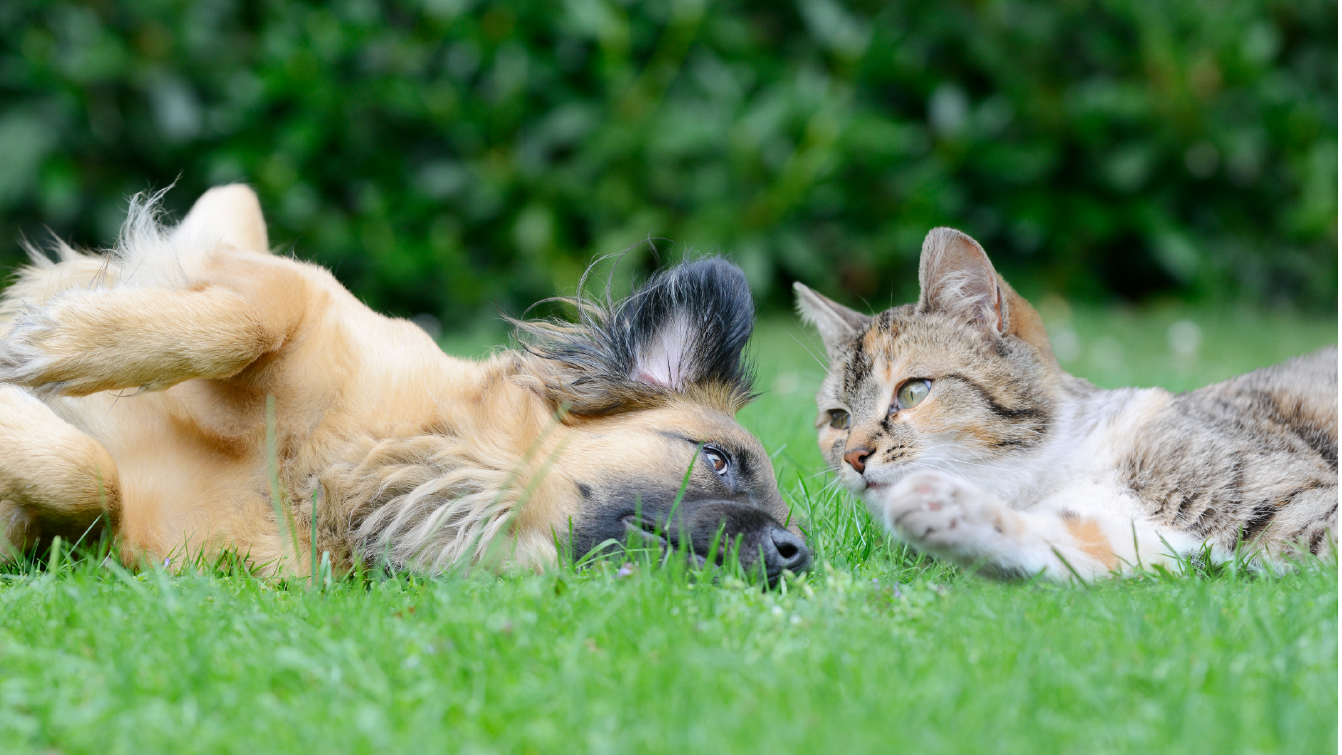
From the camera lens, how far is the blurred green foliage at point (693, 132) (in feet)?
25.7

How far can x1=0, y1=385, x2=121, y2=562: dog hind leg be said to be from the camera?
2639mm

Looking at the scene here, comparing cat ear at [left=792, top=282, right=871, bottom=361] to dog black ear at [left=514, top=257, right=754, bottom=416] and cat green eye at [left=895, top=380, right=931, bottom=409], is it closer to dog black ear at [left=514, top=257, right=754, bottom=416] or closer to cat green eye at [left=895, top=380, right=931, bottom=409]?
cat green eye at [left=895, top=380, right=931, bottom=409]

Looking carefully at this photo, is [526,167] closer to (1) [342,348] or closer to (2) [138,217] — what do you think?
(2) [138,217]

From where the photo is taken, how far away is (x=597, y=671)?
193 cm

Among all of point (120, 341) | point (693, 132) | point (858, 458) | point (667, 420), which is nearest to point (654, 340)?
point (667, 420)

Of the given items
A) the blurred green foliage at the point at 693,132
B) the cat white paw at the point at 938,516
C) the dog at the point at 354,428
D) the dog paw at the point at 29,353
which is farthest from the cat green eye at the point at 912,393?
the blurred green foliage at the point at 693,132

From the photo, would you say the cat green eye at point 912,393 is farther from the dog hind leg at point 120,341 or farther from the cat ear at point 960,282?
the dog hind leg at point 120,341

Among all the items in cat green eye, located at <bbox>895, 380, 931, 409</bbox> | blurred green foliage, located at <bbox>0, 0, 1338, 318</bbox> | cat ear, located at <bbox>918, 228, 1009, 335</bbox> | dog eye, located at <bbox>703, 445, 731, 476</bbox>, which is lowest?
dog eye, located at <bbox>703, 445, 731, 476</bbox>

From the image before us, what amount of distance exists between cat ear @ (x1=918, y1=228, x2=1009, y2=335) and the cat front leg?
3.28ft

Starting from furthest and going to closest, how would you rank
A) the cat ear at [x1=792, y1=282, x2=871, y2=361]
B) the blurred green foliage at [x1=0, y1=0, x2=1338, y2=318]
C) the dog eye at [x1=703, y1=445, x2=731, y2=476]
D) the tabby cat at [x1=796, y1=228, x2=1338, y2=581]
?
the blurred green foliage at [x1=0, y1=0, x2=1338, y2=318] < the cat ear at [x1=792, y1=282, x2=871, y2=361] < the dog eye at [x1=703, y1=445, x2=731, y2=476] < the tabby cat at [x1=796, y1=228, x2=1338, y2=581]

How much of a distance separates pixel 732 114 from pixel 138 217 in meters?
5.58

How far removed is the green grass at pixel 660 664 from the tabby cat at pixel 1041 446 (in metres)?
0.19

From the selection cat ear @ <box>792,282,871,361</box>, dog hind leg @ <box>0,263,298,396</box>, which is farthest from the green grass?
cat ear @ <box>792,282,871,361</box>

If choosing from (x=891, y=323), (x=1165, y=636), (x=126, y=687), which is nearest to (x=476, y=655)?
(x=126, y=687)
